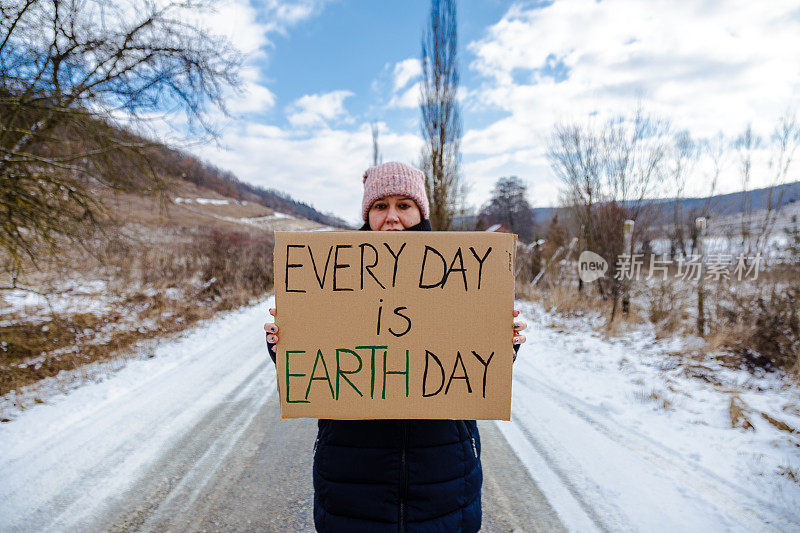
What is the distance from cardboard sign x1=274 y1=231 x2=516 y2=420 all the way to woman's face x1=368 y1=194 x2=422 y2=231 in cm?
18

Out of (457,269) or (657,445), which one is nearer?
(457,269)

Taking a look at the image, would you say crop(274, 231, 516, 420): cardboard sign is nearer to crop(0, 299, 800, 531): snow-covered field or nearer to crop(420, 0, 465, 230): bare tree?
crop(0, 299, 800, 531): snow-covered field

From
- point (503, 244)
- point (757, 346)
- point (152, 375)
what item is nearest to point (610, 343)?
point (757, 346)

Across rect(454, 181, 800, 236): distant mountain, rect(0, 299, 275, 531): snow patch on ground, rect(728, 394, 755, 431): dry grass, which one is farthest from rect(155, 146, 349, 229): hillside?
rect(454, 181, 800, 236): distant mountain

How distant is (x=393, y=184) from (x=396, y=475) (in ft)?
3.50

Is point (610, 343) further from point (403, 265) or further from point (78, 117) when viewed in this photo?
point (78, 117)

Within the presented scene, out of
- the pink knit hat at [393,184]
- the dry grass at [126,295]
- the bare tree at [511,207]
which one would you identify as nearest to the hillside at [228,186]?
the dry grass at [126,295]

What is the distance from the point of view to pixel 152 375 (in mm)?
4645

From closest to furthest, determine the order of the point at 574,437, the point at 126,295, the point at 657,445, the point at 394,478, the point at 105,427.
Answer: the point at 394,478 < the point at 657,445 < the point at 574,437 < the point at 105,427 < the point at 126,295

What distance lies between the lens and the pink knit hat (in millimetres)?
1443

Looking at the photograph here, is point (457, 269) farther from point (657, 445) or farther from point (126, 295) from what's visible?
point (126, 295)

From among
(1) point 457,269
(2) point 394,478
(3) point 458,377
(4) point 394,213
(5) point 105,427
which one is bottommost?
(5) point 105,427

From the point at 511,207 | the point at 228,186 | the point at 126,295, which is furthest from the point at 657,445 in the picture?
the point at 228,186

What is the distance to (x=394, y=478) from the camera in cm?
125
